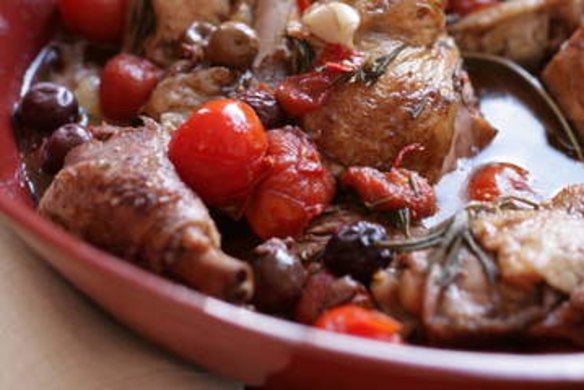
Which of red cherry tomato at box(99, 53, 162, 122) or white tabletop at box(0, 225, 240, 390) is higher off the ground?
red cherry tomato at box(99, 53, 162, 122)

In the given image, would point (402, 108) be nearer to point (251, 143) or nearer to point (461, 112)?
point (461, 112)

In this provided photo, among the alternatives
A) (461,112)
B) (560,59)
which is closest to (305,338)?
(461,112)

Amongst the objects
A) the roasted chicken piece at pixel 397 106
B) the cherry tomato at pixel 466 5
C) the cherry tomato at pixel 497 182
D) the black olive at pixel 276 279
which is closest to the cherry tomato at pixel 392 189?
the roasted chicken piece at pixel 397 106

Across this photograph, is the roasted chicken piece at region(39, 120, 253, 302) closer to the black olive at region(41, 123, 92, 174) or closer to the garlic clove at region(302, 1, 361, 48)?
the black olive at region(41, 123, 92, 174)

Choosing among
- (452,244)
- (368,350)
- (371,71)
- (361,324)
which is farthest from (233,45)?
(368,350)

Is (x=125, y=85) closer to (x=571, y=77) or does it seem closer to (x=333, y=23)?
(x=333, y=23)

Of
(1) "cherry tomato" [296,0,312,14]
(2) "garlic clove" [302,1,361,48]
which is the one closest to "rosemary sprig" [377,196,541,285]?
(2) "garlic clove" [302,1,361,48]

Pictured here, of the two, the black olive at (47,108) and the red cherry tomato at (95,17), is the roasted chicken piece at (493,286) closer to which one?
the black olive at (47,108)
